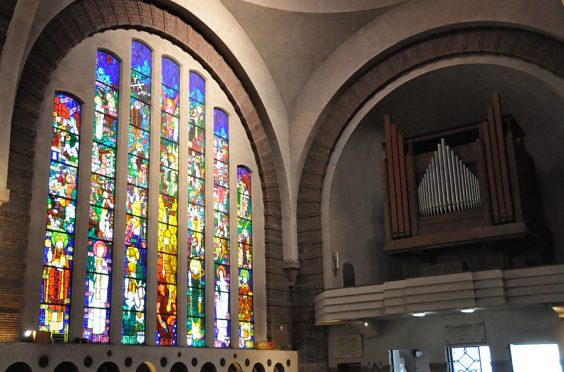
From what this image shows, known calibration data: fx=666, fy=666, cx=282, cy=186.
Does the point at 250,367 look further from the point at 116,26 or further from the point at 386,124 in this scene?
the point at 116,26

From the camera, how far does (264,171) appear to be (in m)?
18.2

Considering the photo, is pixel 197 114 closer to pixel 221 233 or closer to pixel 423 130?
pixel 221 233

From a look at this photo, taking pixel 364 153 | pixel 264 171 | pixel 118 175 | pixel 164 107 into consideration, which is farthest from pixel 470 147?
pixel 118 175

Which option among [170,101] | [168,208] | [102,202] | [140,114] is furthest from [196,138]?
[102,202]

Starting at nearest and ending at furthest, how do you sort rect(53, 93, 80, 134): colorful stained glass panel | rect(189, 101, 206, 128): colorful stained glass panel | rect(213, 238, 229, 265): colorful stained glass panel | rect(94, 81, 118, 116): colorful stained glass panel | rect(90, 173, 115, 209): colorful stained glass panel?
rect(53, 93, 80, 134): colorful stained glass panel < rect(90, 173, 115, 209): colorful stained glass panel < rect(94, 81, 118, 116): colorful stained glass panel < rect(213, 238, 229, 265): colorful stained glass panel < rect(189, 101, 206, 128): colorful stained glass panel

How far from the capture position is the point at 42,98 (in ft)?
41.2

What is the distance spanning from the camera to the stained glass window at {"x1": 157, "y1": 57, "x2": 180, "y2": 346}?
47.1ft

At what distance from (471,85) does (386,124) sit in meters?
2.75

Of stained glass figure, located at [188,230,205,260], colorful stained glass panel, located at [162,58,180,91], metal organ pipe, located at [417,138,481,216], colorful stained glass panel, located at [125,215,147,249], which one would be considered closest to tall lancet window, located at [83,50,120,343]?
colorful stained glass panel, located at [125,215,147,249]

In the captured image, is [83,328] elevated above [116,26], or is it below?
below

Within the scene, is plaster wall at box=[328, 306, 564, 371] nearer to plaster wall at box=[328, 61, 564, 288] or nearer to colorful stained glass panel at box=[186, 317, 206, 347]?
plaster wall at box=[328, 61, 564, 288]

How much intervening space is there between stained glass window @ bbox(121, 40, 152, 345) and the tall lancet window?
17.5 inches

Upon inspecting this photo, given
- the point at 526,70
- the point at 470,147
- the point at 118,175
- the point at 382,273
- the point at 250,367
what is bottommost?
the point at 250,367

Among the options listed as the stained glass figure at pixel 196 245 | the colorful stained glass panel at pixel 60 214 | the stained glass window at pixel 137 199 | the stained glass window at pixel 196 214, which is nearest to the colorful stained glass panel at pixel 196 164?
the stained glass window at pixel 196 214
